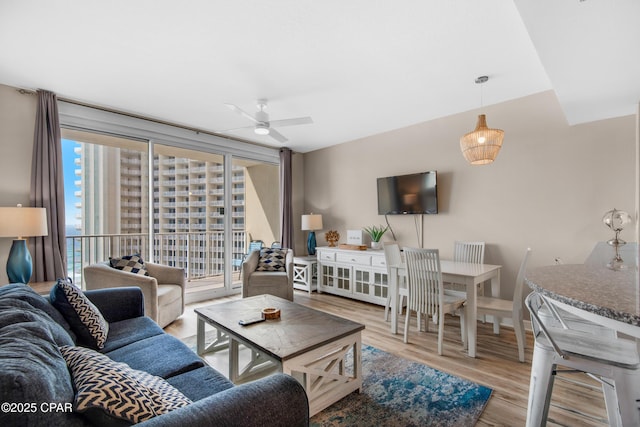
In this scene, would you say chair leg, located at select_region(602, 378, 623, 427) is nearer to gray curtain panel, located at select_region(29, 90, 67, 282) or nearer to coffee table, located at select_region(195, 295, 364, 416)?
coffee table, located at select_region(195, 295, 364, 416)

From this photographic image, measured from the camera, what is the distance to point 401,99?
328cm

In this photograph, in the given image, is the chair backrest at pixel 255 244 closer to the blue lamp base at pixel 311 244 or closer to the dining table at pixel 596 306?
the blue lamp base at pixel 311 244

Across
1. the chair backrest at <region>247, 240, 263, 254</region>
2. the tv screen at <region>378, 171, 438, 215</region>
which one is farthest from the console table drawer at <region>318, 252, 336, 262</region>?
the chair backrest at <region>247, 240, 263, 254</region>

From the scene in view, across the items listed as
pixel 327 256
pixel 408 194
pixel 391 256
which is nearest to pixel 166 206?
pixel 327 256

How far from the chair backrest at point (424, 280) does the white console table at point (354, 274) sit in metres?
0.94

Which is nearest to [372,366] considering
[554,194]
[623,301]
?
[623,301]

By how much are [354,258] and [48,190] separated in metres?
3.64

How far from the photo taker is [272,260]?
4.23 m

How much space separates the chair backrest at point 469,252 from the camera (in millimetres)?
3412

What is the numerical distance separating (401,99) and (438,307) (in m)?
2.21

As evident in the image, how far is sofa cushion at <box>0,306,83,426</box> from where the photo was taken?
0.67 m

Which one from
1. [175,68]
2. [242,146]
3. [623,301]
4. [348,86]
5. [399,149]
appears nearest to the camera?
[623,301]

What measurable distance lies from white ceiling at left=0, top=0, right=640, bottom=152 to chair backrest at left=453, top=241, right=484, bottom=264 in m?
1.55

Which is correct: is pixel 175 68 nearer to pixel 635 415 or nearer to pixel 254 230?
pixel 635 415
